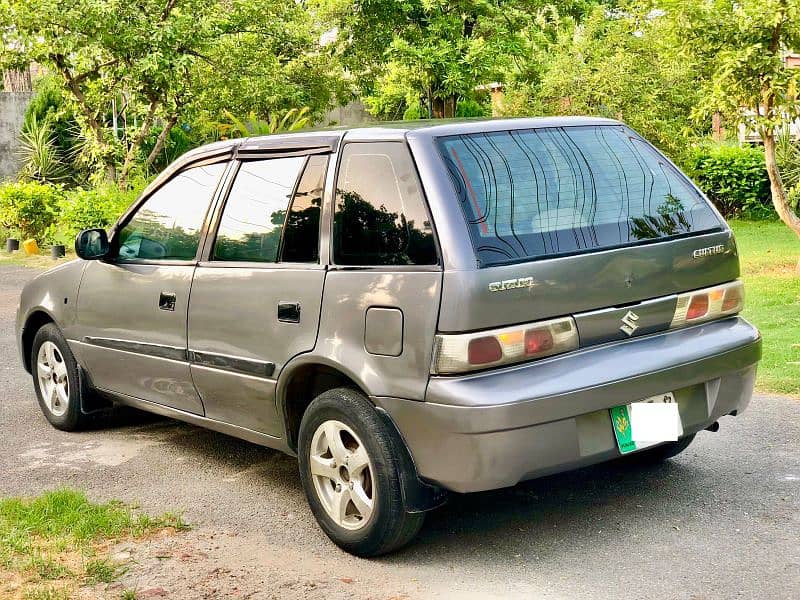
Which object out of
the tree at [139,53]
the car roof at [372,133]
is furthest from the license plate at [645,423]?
the tree at [139,53]

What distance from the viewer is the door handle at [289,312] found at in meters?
4.71

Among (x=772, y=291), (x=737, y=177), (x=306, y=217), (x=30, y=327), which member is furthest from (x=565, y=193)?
(x=737, y=177)

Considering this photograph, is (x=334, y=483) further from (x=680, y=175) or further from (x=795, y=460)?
(x=795, y=460)

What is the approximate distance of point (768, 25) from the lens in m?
10.2

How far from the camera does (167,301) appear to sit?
554cm

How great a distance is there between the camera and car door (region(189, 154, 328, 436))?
4762 millimetres

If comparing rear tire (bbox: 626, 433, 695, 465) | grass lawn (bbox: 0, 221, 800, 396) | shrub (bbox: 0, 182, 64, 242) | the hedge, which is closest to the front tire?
rear tire (bbox: 626, 433, 695, 465)

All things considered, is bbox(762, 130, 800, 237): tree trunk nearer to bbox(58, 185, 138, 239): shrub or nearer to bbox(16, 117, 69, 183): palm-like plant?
bbox(58, 185, 138, 239): shrub

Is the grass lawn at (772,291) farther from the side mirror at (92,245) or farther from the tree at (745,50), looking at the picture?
the side mirror at (92,245)

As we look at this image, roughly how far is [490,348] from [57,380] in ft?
11.9

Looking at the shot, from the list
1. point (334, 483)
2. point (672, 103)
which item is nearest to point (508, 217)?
point (334, 483)

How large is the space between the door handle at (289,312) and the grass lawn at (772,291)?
12.2 ft

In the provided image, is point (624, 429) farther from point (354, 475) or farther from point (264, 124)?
point (264, 124)

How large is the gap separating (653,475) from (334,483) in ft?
5.60
